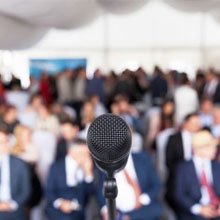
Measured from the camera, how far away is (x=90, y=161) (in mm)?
1431

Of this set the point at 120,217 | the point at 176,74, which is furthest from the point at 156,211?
the point at 176,74

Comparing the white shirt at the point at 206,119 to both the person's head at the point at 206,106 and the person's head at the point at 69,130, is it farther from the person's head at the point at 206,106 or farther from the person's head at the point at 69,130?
the person's head at the point at 69,130

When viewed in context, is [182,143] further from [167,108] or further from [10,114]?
[10,114]

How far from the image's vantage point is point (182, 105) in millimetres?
2104

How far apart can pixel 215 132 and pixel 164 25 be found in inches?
22.4

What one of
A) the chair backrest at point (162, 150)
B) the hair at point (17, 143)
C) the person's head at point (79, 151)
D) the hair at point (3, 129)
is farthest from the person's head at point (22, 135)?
the chair backrest at point (162, 150)

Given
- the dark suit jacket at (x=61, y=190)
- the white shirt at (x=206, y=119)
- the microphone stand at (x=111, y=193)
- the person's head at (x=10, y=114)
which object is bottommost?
the dark suit jacket at (x=61, y=190)

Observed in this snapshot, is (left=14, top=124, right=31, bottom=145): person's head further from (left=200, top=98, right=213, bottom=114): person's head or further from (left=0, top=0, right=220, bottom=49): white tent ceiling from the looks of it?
(left=200, top=98, right=213, bottom=114): person's head

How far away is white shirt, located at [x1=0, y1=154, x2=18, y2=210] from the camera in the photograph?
1.38 metres

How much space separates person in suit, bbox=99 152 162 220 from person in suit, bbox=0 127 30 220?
0.22 m

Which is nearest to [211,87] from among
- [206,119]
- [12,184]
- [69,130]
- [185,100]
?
[185,100]

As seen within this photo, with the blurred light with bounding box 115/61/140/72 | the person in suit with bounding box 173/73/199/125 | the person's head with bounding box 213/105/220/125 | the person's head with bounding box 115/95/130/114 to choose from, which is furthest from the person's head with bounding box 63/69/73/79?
the person's head with bounding box 213/105/220/125

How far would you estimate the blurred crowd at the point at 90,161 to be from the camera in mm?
1400

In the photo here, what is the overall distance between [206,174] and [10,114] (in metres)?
0.74
